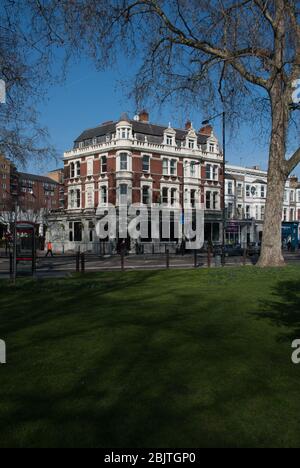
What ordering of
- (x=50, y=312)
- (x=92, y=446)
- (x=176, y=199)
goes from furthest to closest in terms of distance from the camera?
(x=176, y=199) < (x=50, y=312) < (x=92, y=446)

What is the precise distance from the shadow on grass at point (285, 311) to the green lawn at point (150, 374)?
2 cm

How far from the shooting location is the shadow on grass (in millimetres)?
6555

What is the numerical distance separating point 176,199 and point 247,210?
16743 mm

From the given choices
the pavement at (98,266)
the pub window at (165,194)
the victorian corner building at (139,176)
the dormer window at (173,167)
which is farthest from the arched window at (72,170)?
the pavement at (98,266)

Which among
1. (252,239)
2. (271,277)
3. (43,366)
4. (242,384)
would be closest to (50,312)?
(43,366)

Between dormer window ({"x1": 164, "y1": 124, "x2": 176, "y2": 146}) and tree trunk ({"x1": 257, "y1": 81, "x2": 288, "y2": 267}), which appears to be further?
dormer window ({"x1": 164, "y1": 124, "x2": 176, "y2": 146})

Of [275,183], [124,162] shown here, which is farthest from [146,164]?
[275,183]

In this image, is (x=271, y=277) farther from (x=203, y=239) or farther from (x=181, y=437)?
(x=203, y=239)

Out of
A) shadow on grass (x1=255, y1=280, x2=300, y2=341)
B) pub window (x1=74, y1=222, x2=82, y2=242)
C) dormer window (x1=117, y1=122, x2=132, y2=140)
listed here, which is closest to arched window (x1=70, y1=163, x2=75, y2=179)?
pub window (x1=74, y1=222, x2=82, y2=242)

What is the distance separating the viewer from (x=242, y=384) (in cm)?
436

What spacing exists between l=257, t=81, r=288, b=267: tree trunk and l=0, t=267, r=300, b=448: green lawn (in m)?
8.34

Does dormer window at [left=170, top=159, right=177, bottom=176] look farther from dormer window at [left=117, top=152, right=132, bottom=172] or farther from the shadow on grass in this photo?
the shadow on grass

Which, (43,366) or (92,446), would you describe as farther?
(43,366)

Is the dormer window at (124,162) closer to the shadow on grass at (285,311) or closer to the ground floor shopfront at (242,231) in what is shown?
the ground floor shopfront at (242,231)
